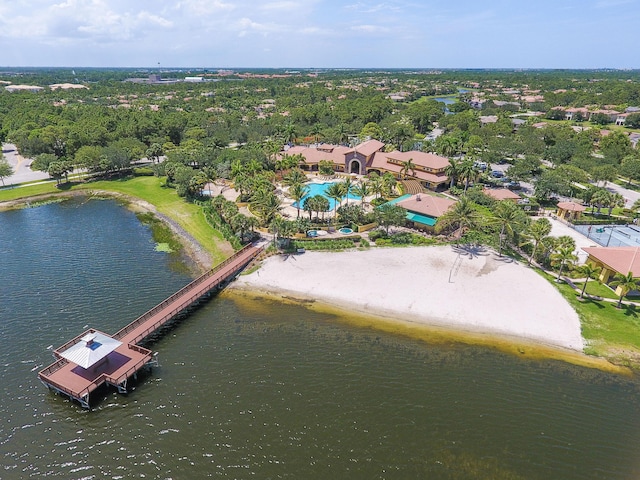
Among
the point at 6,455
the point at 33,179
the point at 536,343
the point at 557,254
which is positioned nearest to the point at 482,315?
the point at 536,343

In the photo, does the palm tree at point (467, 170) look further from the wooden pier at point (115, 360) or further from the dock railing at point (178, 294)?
the wooden pier at point (115, 360)

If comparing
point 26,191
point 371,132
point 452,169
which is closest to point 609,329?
point 452,169

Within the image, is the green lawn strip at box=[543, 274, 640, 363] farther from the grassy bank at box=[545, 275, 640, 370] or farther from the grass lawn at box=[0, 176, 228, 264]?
the grass lawn at box=[0, 176, 228, 264]

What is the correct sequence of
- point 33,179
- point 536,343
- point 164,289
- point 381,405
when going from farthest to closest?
point 33,179 < point 164,289 < point 536,343 < point 381,405

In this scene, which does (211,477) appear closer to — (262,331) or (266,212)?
(262,331)

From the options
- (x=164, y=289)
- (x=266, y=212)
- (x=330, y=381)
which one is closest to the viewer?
(x=330, y=381)

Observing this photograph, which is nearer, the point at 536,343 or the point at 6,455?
the point at 6,455
